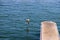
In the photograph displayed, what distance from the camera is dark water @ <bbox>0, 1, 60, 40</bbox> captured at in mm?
4691

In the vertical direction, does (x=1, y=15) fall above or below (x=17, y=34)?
above

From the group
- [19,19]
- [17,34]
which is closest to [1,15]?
[19,19]

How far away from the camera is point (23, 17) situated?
6.07 metres

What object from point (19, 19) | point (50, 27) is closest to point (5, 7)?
Answer: point (19, 19)

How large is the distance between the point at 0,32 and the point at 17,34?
1.91ft

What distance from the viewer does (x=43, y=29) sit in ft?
8.45

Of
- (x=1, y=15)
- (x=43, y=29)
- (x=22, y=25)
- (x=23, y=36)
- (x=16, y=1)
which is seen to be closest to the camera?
(x=43, y=29)

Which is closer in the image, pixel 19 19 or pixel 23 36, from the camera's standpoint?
pixel 23 36

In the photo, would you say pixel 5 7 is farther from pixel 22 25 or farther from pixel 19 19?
pixel 22 25

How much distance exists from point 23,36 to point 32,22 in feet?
4.01

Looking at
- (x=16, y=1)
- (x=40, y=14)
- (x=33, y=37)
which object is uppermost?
(x=16, y=1)

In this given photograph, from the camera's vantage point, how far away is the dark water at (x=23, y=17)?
4.69 m

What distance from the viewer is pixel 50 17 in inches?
242

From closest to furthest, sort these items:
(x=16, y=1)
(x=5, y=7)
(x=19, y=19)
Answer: (x=19, y=19) → (x=5, y=7) → (x=16, y=1)
